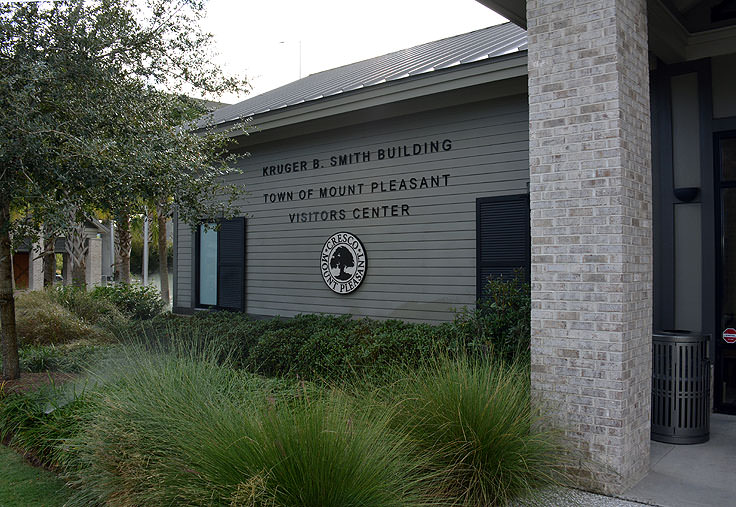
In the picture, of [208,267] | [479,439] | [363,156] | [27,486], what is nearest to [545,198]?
[479,439]

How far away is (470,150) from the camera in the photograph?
806 centimetres

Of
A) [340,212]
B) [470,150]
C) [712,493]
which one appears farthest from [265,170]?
[712,493]

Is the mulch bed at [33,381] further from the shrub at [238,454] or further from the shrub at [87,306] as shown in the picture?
the shrub at [87,306]

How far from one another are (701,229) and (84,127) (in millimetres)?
6133

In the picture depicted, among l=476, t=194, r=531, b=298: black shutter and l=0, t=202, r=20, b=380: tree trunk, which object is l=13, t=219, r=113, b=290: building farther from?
l=476, t=194, r=531, b=298: black shutter

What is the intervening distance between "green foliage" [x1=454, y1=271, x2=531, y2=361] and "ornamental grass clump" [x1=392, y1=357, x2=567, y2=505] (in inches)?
52.1

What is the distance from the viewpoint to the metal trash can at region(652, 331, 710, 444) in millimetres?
5297

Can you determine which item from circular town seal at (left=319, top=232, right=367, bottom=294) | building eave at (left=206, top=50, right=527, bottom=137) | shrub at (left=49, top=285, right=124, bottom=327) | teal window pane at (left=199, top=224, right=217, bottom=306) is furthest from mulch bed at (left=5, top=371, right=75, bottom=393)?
teal window pane at (left=199, top=224, right=217, bottom=306)

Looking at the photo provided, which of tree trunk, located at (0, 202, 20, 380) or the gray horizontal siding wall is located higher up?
the gray horizontal siding wall

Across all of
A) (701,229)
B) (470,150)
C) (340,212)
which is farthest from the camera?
(340,212)

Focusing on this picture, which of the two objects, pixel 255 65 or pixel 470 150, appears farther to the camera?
pixel 255 65

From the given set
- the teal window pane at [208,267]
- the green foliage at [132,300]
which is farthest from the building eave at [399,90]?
the green foliage at [132,300]

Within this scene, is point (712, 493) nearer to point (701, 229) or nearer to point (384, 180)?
point (701, 229)

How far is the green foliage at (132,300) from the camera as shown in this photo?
539 inches
